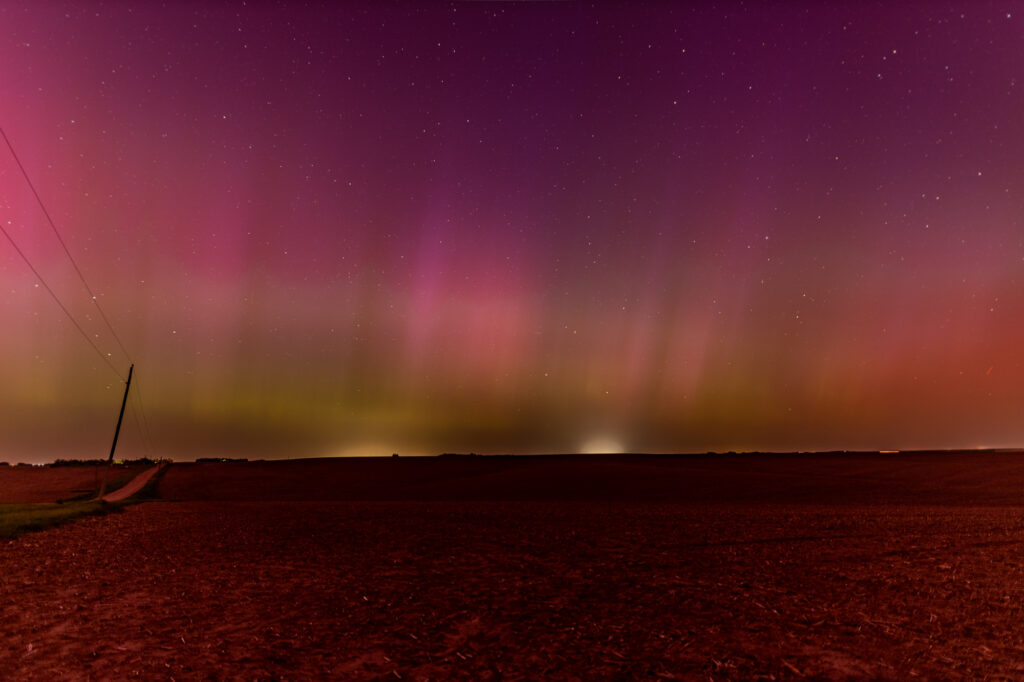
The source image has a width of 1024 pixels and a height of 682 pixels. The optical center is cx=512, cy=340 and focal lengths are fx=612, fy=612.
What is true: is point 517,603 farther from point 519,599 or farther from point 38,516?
point 38,516

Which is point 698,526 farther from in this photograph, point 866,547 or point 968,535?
point 968,535

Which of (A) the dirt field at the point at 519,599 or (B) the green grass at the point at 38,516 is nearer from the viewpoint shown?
(A) the dirt field at the point at 519,599

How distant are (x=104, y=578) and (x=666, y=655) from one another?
39.5ft

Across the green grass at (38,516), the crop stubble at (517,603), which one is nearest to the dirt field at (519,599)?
the crop stubble at (517,603)

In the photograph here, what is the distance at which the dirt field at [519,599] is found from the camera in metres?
7.95

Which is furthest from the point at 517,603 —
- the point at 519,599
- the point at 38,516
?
the point at 38,516

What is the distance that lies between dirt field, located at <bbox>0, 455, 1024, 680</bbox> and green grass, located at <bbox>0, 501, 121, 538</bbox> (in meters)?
1.15

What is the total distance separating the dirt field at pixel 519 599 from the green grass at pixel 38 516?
115 centimetres

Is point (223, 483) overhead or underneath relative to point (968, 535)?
overhead

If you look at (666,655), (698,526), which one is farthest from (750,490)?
(666,655)

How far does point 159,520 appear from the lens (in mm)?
25188

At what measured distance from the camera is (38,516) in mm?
24734

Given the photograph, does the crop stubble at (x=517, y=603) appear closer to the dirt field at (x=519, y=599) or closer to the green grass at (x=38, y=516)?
the dirt field at (x=519, y=599)

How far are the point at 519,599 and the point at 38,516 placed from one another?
2362 centimetres
